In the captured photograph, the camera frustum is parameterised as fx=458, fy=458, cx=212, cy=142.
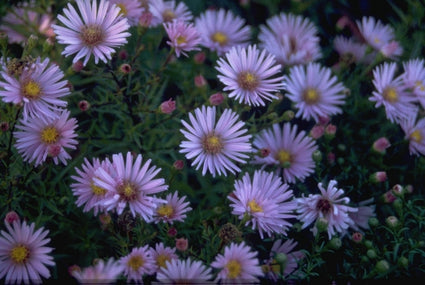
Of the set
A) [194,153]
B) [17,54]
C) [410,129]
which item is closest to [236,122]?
[194,153]

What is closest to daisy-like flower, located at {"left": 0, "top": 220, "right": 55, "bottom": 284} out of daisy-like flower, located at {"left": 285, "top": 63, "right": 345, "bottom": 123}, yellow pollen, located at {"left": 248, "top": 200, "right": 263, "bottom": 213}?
yellow pollen, located at {"left": 248, "top": 200, "right": 263, "bottom": 213}

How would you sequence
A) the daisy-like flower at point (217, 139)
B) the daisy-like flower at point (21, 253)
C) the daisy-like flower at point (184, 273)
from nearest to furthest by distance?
the daisy-like flower at point (184, 273) < the daisy-like flower at point (21, 253) < the daisy-like flower at point (217, 139)

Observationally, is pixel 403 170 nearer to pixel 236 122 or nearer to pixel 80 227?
pixel 236 122

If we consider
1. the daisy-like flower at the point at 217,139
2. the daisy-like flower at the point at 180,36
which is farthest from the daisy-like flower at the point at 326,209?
the daisy-like flower at the point at 180,36

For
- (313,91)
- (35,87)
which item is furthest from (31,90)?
(313,91)

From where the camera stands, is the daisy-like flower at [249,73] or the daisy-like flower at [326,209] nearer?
the daisy-like flower at [326,209]

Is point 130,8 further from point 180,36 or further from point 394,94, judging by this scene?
point 394,94

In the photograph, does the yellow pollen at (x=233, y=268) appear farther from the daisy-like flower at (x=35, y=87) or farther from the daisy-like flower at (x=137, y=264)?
the daisy-like flower at (x=35, y=87)
